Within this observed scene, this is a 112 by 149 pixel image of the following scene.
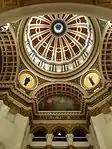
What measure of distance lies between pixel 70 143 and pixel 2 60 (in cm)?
588

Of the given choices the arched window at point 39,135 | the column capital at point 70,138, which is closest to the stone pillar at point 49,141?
the arched window at point 39,135

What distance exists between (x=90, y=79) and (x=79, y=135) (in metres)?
3.29

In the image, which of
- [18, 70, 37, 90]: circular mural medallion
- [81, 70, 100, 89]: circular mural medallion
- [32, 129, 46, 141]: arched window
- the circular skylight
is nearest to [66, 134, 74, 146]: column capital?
[32, 129, 46, 141]: arched window

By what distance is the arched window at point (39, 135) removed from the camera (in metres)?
14.7

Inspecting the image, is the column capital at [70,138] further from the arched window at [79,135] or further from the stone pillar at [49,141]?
the stone pillar at [49,141]

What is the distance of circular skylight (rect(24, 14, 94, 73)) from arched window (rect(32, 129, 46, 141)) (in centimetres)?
368

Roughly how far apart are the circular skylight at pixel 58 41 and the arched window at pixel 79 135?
3.75m

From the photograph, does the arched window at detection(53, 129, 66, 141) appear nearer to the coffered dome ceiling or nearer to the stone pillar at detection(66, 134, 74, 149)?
the stone pillar at detection(66, 134, 74, 149)

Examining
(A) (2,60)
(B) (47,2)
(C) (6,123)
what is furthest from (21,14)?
(A) (2,60)

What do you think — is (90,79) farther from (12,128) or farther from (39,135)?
(12,128)

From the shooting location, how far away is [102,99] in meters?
14.0

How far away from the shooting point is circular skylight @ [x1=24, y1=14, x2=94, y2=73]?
16844mm

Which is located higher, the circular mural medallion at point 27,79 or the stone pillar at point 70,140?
the circular mural medallion at point 27,79

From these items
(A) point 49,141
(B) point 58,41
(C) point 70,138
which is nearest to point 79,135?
(C) point 70,138
